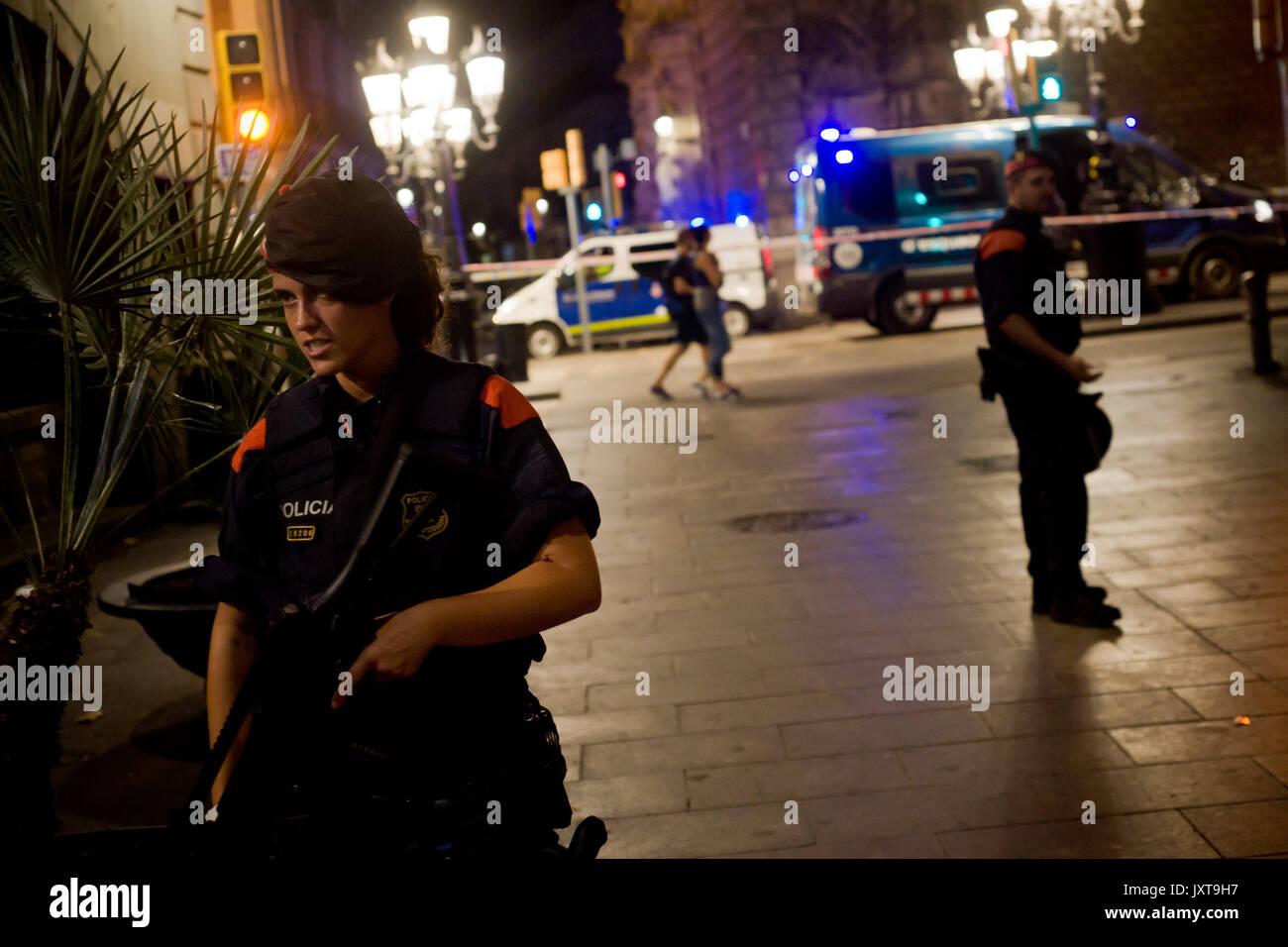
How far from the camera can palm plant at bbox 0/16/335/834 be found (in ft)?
11.0

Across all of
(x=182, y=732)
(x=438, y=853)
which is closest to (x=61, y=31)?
Result: (x=182, y=732)

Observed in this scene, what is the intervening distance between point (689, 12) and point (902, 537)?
42282mm

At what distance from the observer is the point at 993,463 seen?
1062 centimetres

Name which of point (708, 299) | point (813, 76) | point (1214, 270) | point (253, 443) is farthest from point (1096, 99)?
point (253, 443)

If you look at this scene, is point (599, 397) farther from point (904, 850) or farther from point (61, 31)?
point (904, 850)

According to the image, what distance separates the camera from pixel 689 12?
47.7 m

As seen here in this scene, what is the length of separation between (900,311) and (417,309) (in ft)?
70.5

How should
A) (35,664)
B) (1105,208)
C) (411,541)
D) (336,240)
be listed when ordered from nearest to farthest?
(411,541)
(336,240)
(35,664)
(1105,208)

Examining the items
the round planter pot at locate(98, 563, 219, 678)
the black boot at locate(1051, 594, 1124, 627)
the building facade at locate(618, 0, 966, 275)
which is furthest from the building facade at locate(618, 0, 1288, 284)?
the round planter pot at locate(98, 563, 219, 678)

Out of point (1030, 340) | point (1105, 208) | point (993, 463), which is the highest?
point (1105, 208)

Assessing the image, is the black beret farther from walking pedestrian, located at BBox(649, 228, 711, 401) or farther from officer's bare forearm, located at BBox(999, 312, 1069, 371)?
walking pedestrian, located at BBox(649, 228, 711, 401)

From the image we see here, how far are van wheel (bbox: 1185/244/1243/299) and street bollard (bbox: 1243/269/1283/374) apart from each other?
29.5 feet

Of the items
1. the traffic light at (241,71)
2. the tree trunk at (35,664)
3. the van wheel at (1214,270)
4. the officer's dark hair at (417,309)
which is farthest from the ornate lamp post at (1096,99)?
the officer's dark hair at (417,309)

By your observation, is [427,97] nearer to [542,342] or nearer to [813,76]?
[542,342]
